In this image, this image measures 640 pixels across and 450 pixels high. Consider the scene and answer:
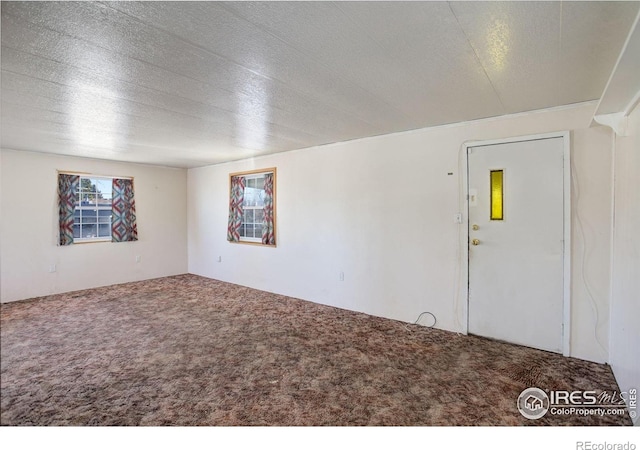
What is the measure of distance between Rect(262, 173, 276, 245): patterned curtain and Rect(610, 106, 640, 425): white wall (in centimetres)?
385

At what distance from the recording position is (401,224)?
3641mm

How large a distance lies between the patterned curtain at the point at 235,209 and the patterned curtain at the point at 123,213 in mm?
1651

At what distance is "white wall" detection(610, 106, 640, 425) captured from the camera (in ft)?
6.38

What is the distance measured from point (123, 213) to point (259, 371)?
4.26 meters

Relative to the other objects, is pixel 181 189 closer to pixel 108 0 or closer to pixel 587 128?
pixel 108 0

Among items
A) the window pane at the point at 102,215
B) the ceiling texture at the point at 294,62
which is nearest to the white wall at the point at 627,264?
the ceiling texture at the point at 294,62

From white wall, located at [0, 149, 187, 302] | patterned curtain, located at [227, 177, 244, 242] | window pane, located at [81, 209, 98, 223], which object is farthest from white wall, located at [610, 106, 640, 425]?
patterned curtain, located at [227, 177, 244, 242]

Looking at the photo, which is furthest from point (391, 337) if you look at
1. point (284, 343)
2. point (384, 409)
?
point (384, 409)

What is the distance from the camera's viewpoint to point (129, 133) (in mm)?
3516

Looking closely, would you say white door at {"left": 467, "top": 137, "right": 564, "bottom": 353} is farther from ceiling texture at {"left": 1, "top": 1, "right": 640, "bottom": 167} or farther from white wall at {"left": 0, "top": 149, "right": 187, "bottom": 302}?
white wall at {"left": 0, "top": 149, "right": 187, "bottom": 302}

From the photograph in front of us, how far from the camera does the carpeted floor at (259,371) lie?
1864 millimetres

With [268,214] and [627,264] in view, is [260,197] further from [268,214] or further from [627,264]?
[627,264]

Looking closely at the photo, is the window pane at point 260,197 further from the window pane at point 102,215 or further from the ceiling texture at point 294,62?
the window pane at point 102,215

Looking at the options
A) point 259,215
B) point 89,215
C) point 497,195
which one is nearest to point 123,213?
point 259,215
